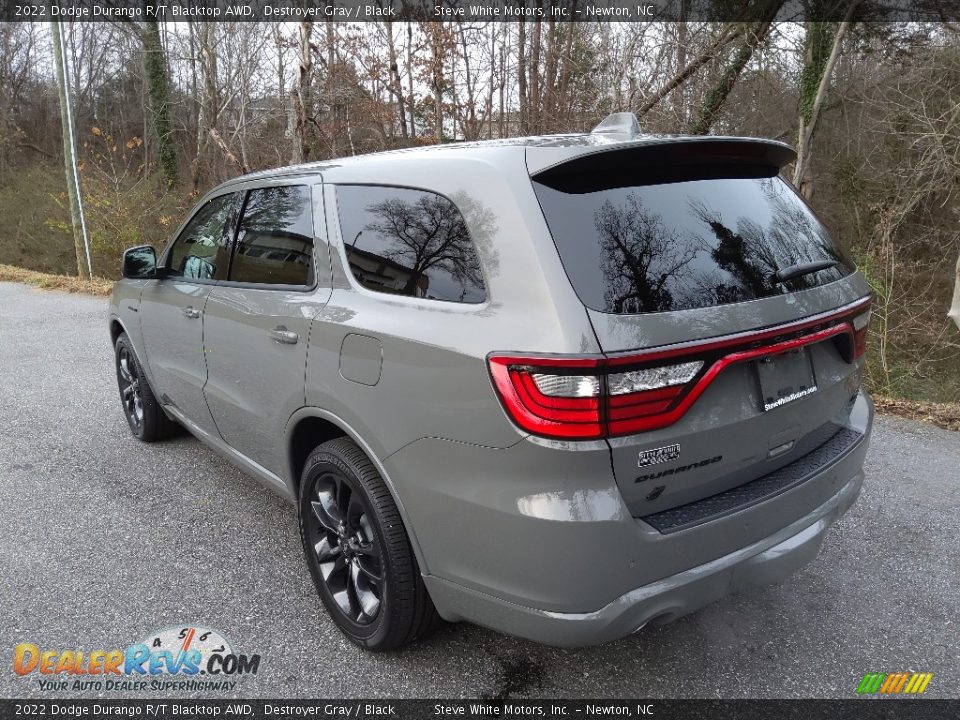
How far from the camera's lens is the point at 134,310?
14.2ft

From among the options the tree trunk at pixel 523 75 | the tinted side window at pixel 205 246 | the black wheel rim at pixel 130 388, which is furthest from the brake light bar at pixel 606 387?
the tree trunk at pixel 523 75

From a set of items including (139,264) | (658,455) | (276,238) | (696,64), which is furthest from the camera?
(696,64)

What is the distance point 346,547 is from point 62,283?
504 inches

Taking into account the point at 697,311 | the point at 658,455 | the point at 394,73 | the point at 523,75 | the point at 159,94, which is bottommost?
the point at 658,455

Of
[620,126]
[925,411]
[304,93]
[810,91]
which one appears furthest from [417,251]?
[810,91]

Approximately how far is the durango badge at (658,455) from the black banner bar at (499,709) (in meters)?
0.95

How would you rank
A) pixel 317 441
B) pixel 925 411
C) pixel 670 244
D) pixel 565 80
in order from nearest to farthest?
pixel 670 244 → pixel 317 441 → pixel 925 411 → pixel 565 80

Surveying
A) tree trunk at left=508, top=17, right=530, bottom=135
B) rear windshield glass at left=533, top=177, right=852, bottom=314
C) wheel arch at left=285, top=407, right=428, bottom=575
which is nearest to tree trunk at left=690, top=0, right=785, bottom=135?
tree trunk at left=508, top=17, right=530, bottom=135

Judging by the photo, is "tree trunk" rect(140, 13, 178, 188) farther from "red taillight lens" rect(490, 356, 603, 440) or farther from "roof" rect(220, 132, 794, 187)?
"red taillight lens" rect(490, 356, 603, 440)

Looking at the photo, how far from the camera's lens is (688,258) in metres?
2.02

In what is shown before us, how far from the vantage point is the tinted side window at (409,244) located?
2102 millimetres

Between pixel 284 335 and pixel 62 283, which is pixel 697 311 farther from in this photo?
pixel 62 283

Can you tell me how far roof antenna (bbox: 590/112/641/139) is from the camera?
7.58 ft

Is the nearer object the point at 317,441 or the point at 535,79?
the point at 317,441
